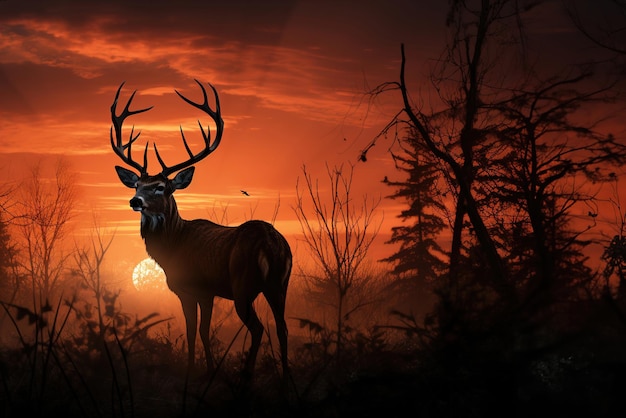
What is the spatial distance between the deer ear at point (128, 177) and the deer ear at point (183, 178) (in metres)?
0.62

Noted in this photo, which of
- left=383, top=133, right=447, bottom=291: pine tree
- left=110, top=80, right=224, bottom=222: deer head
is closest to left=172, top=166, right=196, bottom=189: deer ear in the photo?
left=110, top=80, right=224, bottom=222: deer head

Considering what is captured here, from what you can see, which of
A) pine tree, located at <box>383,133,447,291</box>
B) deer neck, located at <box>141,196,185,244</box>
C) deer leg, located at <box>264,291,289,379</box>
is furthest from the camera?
pine tree, located at <box>383,133,447,291</box>

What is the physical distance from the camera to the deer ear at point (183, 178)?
11.1m

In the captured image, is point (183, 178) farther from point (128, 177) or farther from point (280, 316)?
point (280, 316)

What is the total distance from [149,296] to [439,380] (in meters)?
23.2

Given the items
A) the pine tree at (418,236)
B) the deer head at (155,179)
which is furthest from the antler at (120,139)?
the pine tree at (418,236)

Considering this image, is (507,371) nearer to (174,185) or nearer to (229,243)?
(229,243)

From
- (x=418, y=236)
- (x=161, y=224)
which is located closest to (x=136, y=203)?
(x=161, y=224)

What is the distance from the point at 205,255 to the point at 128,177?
1860mm

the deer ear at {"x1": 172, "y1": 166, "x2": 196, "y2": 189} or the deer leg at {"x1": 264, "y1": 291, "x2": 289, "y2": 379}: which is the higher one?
the deer ear at {"x1": 172, "y1": 166, "x2": 196, "y2": 189}

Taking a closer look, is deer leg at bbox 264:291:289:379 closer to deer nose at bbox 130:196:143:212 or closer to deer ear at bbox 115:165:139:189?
deer nose at bbox 130:196:143:212

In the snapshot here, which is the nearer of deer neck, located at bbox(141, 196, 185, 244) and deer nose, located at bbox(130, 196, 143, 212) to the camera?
deer nose, located at bbox(130, 196, 143, 212)

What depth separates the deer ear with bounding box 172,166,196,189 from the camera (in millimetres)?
11148

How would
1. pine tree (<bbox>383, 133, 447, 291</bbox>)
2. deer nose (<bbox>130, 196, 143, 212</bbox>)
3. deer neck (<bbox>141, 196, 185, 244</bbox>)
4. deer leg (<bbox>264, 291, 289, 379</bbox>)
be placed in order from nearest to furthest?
deer leg (<bbox>264, 291, 289, 379</bbox>) → deer nose (<bbox>130, 196, 143, 212</bbox>) → deer neck (<bbox>141, 196, 185, 244</bbox>) → pine tree (<bbox>383, 133, 447, 291</bbox>)
